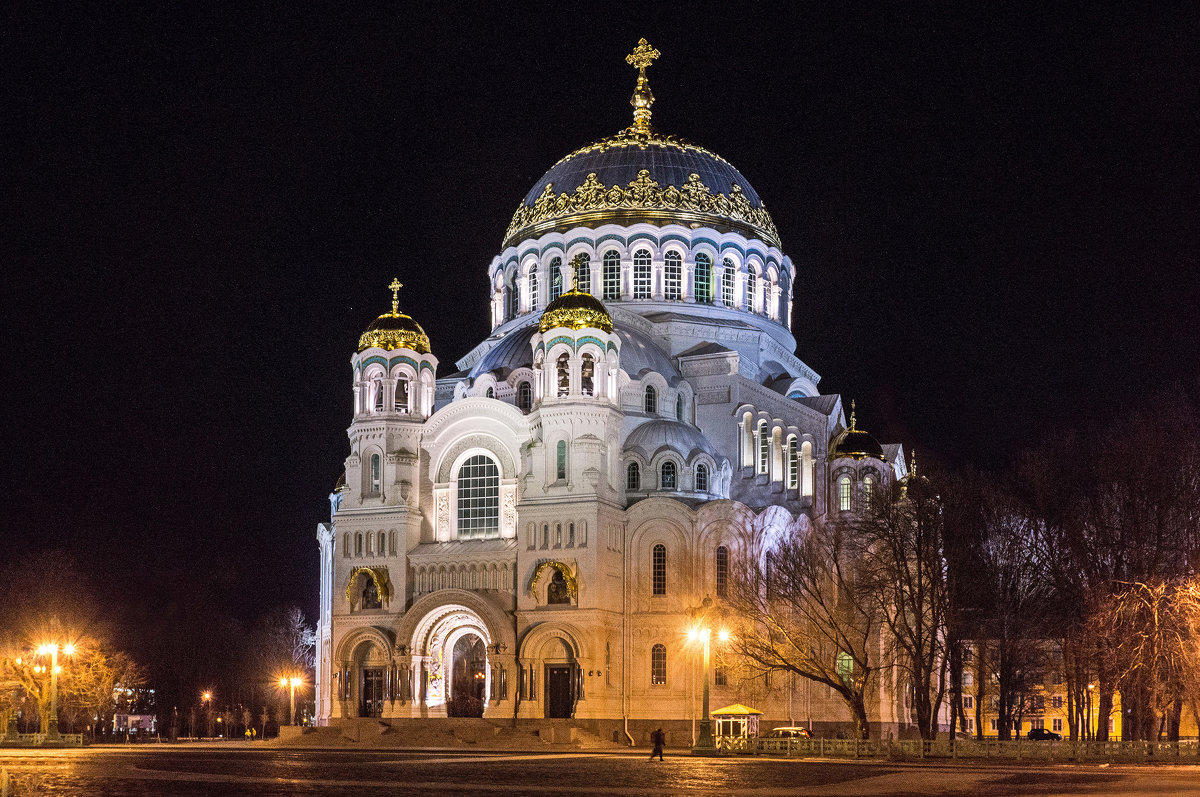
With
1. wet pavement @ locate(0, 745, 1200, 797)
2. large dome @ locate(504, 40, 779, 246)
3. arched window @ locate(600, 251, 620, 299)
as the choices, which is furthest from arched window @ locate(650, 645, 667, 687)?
large dome @ locate(504, 40, 779, 246)

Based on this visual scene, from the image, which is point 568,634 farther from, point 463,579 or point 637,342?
point 637,342

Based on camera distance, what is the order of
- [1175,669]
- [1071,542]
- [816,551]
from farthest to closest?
1. [816,551]
2. [1071,542]
3. [1175,669]

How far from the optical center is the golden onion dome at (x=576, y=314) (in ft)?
181

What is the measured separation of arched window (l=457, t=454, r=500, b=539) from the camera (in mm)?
57562

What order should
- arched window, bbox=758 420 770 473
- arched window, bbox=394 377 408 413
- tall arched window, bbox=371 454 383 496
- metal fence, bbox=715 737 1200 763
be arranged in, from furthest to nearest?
1. arched window, bbox=758 420 770 473
2. arched window, bbox=394 377 408 413
3. tall arched window, bbox=371 454 383 496
4. metal fence, bbox=715 737 1200 763

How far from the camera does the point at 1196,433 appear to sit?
44.1 meters

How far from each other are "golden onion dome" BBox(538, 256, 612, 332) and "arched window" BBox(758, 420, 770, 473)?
8418mm

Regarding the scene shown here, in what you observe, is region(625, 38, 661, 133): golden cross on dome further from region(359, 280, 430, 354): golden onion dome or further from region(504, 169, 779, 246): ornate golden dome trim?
region(359, 280, 430, 354): golden onion dome

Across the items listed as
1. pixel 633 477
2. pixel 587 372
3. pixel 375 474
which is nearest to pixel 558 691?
pixel 633 477

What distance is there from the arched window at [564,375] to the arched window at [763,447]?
29.6 feet

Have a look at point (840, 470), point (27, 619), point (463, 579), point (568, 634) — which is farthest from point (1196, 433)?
point (27, 619)

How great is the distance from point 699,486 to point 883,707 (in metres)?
10.5

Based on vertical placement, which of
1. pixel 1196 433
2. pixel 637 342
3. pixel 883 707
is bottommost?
pixel 883 707

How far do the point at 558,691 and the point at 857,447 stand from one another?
50.2ft
